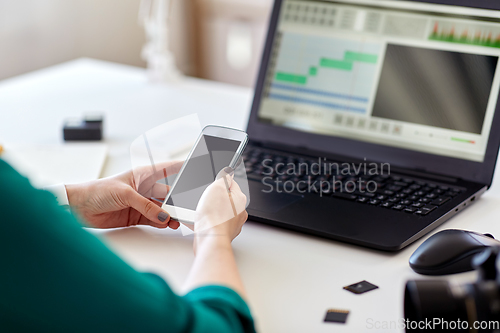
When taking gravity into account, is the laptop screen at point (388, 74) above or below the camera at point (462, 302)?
above

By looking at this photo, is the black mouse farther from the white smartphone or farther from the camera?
the white smartphone

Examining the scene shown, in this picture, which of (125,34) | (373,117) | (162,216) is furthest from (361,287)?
(125,34)

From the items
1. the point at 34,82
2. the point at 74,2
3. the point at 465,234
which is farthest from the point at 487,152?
the point at 74,2

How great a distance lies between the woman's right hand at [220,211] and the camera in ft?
2.00

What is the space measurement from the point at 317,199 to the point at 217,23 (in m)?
2.60

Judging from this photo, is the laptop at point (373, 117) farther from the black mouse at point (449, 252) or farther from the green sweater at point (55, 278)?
the green sweater at point (55, 278)

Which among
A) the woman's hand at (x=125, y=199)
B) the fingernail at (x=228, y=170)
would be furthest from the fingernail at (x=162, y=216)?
the fingernail at (x=228, y=170)

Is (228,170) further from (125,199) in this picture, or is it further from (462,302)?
(462,302)

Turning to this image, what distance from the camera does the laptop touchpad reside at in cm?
77

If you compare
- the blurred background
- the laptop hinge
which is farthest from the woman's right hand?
the blurred background

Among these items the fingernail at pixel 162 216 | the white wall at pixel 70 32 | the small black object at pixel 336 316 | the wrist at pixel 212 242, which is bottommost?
the small black object at pixel 336 316

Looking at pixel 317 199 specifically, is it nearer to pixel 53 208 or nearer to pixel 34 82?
pixel 53 208

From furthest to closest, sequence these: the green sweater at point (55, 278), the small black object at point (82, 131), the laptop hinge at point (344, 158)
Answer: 1. the small black object at point (82, 131)
2. the laptop hinge at point (344, 158)
3. the green sweater at point (55, 278)

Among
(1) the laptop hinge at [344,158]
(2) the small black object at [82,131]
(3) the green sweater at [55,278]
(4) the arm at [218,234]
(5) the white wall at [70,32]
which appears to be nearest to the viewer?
(3) the green sweater at [55,278]
